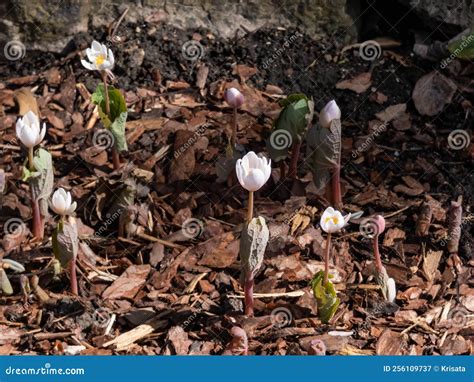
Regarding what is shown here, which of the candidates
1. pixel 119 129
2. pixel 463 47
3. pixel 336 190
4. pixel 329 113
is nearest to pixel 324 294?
pixel 336 190

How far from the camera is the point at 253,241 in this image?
8.98 ft

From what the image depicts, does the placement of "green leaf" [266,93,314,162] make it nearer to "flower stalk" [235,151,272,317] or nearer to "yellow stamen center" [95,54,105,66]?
"flower stalk" [235,151,272,317]

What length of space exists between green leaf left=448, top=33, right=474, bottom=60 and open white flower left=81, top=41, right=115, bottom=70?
1401 mm

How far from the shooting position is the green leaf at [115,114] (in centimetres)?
328

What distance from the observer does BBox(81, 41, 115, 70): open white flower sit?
3.25 m

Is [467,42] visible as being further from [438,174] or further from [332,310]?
[332,310]

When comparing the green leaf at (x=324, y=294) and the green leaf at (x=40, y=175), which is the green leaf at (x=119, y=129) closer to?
the green leaf at (x=40, y=175)

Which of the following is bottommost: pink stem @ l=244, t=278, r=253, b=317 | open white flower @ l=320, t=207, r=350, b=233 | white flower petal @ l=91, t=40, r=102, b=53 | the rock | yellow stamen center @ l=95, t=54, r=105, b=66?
pink stem @ l=244, t=278, r=253, b=317

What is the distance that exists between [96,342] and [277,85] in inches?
58.5

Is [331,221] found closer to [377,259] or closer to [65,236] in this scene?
[377,259]

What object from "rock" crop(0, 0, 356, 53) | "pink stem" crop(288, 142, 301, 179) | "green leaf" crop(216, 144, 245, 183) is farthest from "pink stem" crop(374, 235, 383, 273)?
"rock" crop(0, 0, 356, 53)

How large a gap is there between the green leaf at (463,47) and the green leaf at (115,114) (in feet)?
4.53

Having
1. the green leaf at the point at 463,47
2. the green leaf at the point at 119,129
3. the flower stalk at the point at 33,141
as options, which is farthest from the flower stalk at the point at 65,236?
the green leaf at the point at 463,47

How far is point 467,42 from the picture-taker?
147 inches
